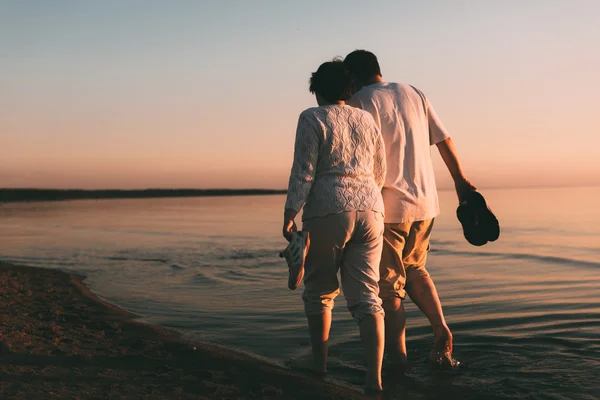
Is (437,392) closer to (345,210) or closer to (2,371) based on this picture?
(345,210)

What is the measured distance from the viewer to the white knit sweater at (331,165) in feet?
11.5

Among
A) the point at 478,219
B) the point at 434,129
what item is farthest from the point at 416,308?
the point at 434,129

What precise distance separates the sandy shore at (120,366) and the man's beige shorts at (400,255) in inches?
31.7

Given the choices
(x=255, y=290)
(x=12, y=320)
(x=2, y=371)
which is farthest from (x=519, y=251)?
(x=2, y=371)

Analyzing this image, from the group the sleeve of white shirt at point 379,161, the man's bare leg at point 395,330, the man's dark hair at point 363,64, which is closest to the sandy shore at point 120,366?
the man's bare leg at point 395,330

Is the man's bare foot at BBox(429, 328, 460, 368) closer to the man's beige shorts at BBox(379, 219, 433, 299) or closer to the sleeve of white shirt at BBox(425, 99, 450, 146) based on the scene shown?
the man's beige shorts at BBox(379, 219, 433, 299)

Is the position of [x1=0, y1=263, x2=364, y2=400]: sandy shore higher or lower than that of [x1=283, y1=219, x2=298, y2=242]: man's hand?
lower

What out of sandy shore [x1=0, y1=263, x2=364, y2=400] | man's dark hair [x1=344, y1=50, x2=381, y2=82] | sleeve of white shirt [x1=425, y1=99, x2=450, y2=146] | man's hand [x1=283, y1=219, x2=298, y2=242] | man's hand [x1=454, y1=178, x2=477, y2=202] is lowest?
sandy shore [x1=0, y1=263, x2=364, y2=400]

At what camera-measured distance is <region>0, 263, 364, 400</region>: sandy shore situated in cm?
340

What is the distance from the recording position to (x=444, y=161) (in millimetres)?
4457

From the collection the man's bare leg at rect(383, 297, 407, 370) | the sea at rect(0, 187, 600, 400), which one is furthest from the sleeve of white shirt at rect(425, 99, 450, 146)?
the sea at rect(0, 187, 600, 400)

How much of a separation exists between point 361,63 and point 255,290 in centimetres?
427

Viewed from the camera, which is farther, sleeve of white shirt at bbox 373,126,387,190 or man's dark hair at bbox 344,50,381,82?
man's dark hair at bbox 344,50,381,82

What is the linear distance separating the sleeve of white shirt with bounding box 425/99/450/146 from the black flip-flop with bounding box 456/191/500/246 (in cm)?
44
